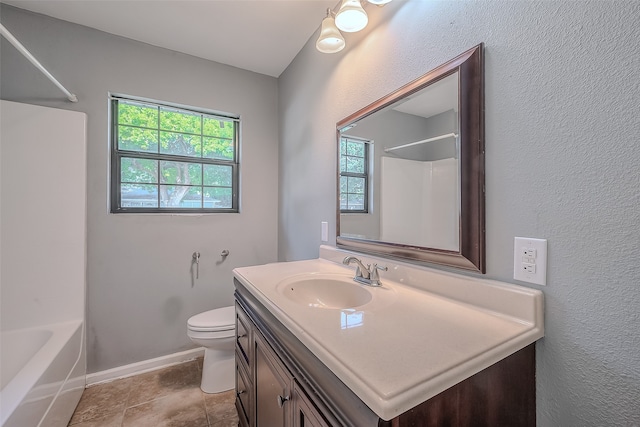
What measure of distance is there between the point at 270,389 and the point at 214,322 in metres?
0.90

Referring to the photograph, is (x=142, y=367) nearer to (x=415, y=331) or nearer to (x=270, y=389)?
(x=270, y=389)

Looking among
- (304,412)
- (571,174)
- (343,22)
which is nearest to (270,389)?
(304,412)

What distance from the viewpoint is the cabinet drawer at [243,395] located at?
123 cm

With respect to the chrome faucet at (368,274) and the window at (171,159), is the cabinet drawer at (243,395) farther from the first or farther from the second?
the window at (171,159)

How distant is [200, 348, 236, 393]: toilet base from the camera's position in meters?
1.74

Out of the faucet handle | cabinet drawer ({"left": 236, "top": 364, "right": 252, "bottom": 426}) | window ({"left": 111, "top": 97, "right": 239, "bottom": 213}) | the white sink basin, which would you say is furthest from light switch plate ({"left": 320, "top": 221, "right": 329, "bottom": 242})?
window ({"left": 111, "top": 97, "right": 239, "bottom": 213})

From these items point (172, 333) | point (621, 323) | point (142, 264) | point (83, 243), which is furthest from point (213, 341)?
point (621, 323)

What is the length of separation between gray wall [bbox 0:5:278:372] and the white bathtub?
220 mm

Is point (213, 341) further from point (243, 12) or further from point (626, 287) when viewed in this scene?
point (243, 12)

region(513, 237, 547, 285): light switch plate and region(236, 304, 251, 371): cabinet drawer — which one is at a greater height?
region(513, 237, 547, 285): light switch plate

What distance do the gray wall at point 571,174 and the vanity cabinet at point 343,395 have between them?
115mm

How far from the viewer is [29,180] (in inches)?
63.3

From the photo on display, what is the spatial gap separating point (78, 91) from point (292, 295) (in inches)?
79.1

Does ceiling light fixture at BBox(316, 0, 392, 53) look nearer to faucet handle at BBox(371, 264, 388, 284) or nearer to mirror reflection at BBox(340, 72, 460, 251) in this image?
mirror reflection at BBox(340, 72, 460, 251)
